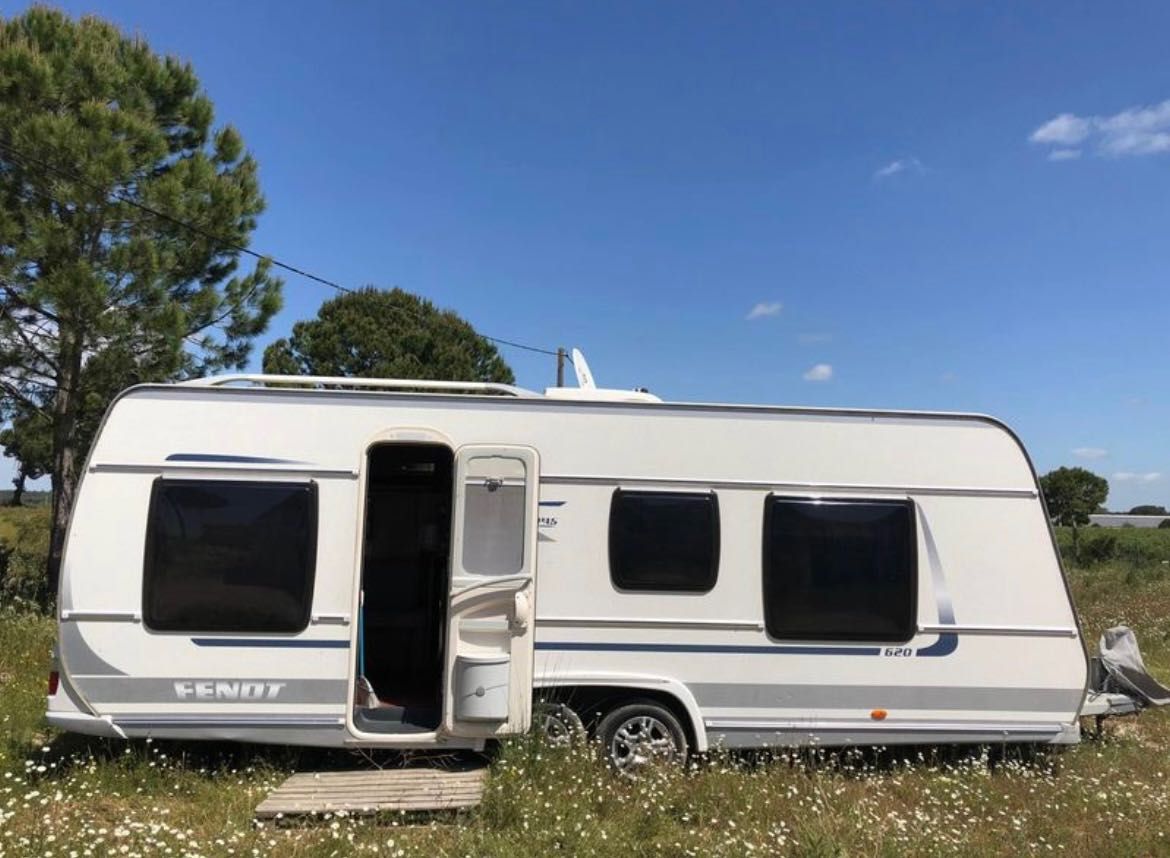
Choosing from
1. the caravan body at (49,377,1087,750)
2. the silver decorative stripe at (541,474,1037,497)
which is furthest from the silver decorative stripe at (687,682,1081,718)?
the silver decorative stripe at (541,474,1037,497)

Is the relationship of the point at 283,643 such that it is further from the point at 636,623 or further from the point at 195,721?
the point at 636,623

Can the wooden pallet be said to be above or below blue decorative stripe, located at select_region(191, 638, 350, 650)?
below

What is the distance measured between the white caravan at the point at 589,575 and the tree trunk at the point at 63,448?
6294 mm

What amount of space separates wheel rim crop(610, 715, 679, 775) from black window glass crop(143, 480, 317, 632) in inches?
85.2

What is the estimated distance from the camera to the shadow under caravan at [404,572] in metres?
7.45

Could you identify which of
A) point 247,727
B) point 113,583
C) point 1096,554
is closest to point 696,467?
point 247,727

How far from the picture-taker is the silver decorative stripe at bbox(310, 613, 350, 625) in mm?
5508

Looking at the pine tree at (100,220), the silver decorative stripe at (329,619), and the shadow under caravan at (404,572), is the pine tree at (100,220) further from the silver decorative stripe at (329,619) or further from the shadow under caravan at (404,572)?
the silver decorative stripe at (329,619)

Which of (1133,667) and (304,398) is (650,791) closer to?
(304,398)

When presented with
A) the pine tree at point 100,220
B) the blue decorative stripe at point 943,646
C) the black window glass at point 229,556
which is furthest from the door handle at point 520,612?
the pine tree at point 100,220

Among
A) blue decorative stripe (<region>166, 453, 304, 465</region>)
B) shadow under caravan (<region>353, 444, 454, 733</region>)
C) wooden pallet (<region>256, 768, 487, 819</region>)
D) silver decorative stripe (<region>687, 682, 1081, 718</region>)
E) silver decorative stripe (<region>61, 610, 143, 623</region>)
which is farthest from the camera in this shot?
shadow under caravan (<region>353, 444, 454, 733</region>)

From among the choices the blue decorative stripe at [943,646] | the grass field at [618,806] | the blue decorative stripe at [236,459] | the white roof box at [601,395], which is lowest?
the grass field at [618,806]

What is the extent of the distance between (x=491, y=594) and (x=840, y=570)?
2340 mm

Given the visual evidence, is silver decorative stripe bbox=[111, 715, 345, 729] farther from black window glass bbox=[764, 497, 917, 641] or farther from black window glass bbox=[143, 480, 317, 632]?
black window glass bbox=[764, 497, 917, 641]
